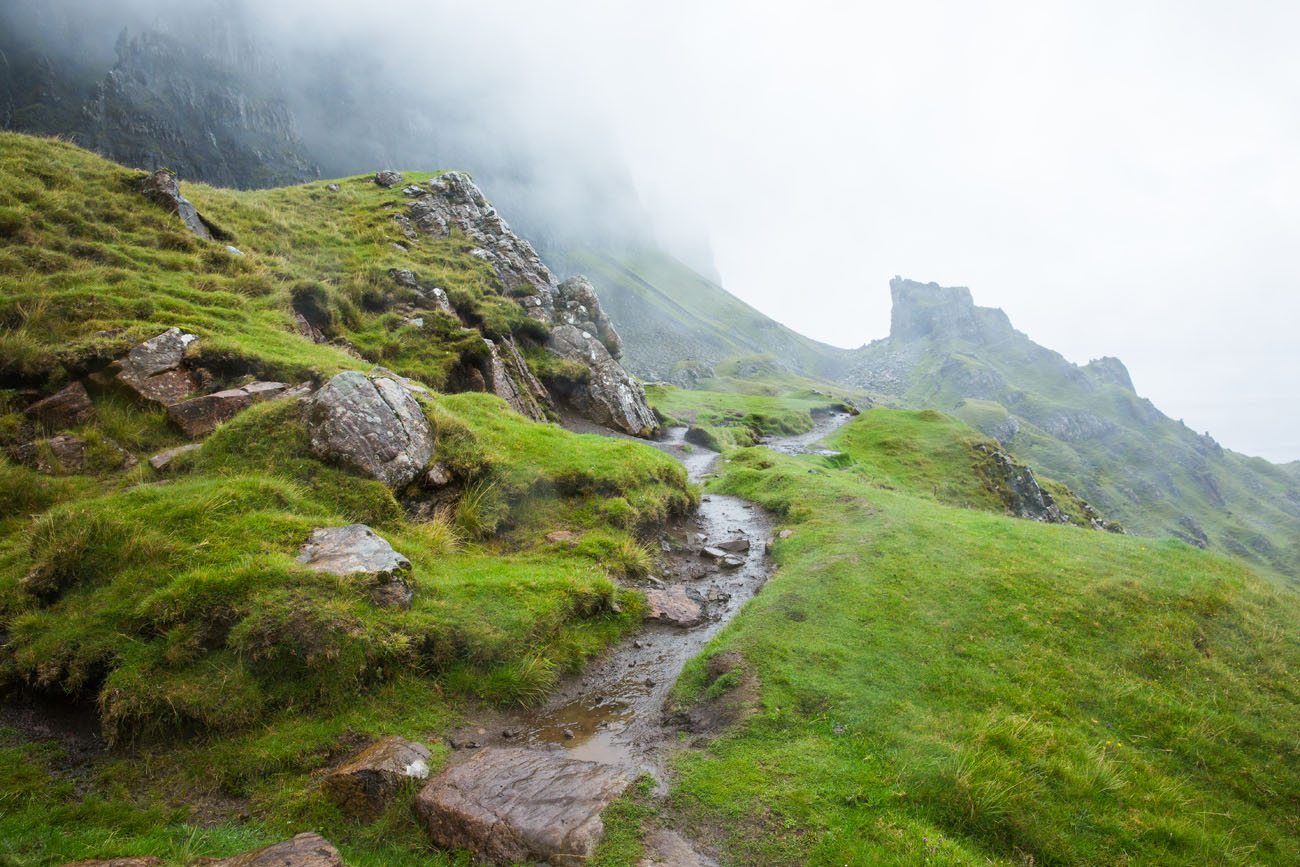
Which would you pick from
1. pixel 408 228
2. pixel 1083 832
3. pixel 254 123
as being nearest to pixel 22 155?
pixel 408 228

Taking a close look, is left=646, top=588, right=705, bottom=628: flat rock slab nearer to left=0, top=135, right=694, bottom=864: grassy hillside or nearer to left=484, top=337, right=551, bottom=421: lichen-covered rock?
left=0, top=135, right=694, bottom=864: grassy hillside

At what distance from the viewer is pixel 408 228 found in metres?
47.2

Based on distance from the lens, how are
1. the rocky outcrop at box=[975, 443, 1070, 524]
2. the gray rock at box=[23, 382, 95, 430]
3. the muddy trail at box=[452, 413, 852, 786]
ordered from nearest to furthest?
the muddy trail at box=[452, 413, 852, 786]
the gray rock at box=[23, 382, 95, 430]
the rocky outcrop at box=[975, 443, 1070, 524]

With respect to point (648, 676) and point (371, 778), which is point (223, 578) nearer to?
point (371, 778)

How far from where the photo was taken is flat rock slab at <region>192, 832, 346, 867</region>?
6.21m

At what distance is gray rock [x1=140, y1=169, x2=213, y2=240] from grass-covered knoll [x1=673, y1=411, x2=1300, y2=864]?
3303 cm

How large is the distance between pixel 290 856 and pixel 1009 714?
469 inches

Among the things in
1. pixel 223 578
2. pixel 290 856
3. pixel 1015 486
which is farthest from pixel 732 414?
pixel 290 856

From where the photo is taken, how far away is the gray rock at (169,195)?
26094mm

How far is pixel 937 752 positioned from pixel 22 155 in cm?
4097

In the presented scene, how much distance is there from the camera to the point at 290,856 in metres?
6.42

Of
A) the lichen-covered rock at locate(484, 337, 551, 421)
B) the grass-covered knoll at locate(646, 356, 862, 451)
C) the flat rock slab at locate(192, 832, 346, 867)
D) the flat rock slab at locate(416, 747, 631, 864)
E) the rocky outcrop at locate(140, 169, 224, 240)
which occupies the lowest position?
the flat rock slab at locate(192, 832, 346, 867)

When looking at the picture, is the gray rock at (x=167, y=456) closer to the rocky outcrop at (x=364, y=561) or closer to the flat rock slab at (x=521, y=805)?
the rocky outcrop at (x=364, y=561)

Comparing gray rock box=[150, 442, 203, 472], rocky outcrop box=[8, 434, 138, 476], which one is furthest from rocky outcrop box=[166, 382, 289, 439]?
rocky outcrop box=[8, 434, 138, 476]
